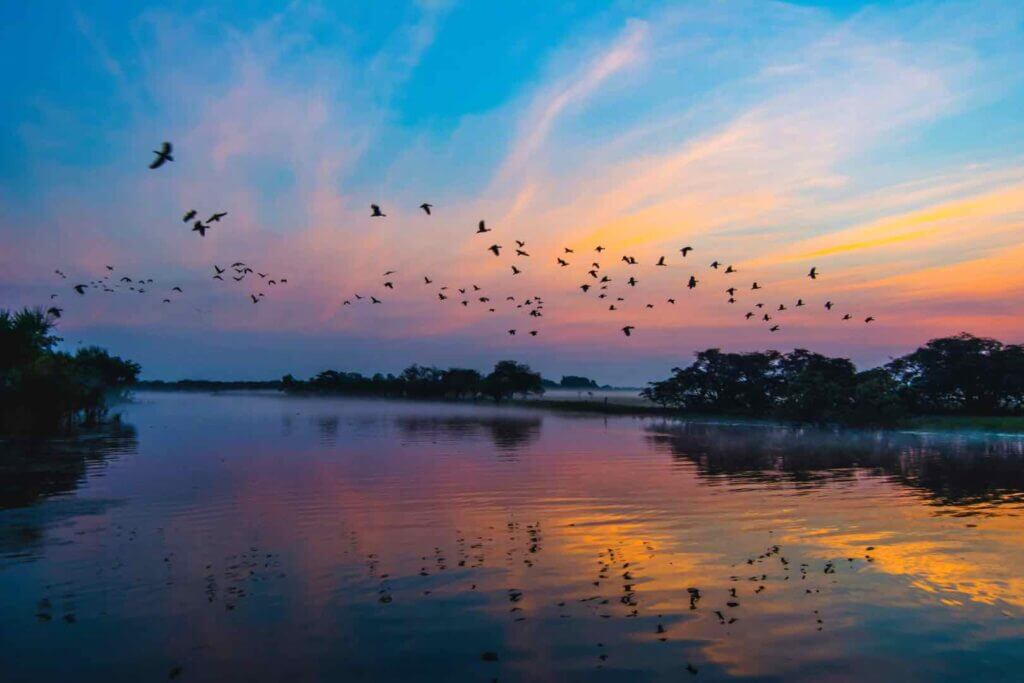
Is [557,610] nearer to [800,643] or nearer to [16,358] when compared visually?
[800,643]

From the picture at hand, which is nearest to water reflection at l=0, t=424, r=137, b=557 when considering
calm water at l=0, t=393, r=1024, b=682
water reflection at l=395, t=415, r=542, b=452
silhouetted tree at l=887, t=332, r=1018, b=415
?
calm water at l=0, t=393, r=1024, b=682

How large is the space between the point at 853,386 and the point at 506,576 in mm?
70832

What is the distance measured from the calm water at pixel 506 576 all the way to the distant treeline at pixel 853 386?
37.4m

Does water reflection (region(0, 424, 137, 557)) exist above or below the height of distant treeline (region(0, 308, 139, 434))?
below

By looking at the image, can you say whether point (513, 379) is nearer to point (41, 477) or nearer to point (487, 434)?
point (487, 434)

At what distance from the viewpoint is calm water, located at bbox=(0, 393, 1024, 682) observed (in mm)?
12133

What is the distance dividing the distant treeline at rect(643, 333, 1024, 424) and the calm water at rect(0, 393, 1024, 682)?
3743cm

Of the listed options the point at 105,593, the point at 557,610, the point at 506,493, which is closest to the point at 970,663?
the point at 557,610

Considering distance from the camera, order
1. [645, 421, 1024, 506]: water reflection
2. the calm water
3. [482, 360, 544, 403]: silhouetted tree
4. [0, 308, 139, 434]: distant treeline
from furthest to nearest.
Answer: [482, 360, 544, 403]: silhouetted tree → [0, 308, 139, 434]: distant treeline → [645, 421, 1024, 506]: water reflection → the calm water

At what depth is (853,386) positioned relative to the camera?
77.6m

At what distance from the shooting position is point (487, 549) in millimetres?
20078

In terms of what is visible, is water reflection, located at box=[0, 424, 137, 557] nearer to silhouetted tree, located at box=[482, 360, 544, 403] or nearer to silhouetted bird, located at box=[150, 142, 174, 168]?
silhouetted bird, located at box=[150, 142, 174, 168]

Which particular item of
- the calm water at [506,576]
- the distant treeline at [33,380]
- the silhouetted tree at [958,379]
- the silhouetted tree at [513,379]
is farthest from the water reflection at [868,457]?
the silhouetted tree at [513,379]

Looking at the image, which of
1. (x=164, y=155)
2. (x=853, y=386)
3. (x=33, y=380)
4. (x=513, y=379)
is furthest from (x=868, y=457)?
(x=513, y=379)
